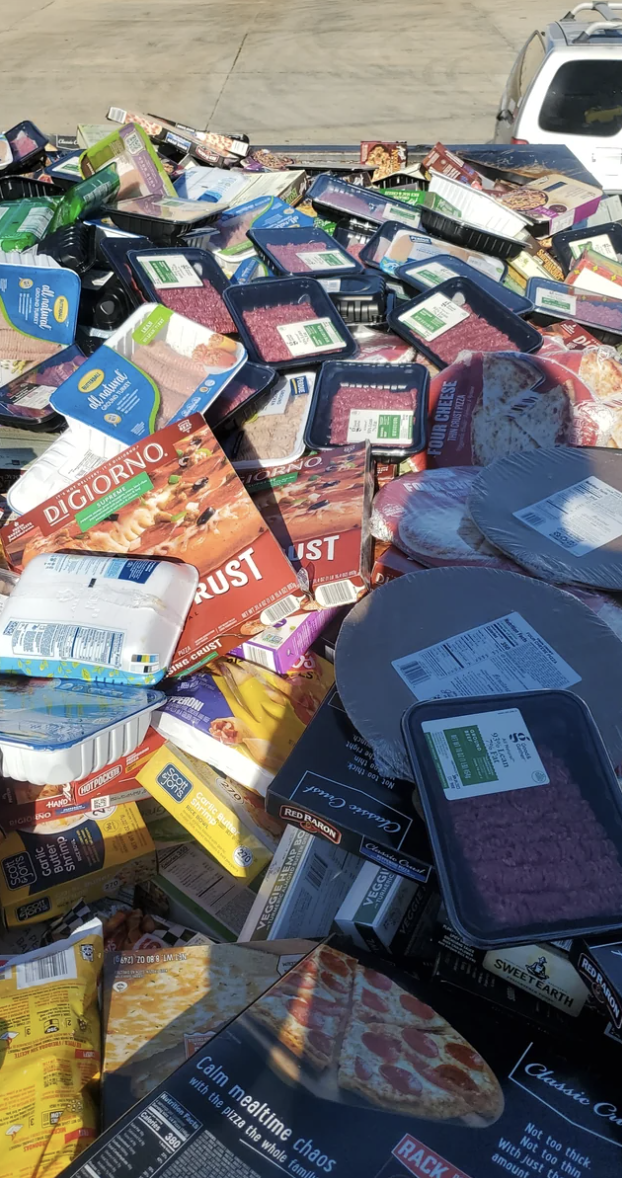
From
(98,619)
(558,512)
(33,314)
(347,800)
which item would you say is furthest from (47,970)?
(33,314)

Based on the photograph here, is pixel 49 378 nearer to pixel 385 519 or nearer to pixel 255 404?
pixel 255 404

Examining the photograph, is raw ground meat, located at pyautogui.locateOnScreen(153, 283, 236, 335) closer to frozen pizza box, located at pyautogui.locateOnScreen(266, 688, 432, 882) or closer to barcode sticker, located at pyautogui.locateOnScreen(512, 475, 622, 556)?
barcode sticker, located at pyautogui.locateOnScreen(512, 475, 622, 556)

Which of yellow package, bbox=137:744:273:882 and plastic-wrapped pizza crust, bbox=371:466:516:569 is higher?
plastic-wrapped pizza crust, bbox=371:466:516:569

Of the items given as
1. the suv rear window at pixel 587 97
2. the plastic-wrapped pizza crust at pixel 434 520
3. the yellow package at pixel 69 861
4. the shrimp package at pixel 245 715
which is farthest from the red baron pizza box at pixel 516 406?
the suv rear window at pixel 587 97

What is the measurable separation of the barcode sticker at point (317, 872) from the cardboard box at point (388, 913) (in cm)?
16

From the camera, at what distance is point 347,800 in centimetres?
145

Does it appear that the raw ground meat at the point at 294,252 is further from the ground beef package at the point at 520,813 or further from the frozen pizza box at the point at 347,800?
the ground beef package at the point at 520,813

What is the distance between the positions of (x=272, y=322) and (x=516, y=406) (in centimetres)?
94

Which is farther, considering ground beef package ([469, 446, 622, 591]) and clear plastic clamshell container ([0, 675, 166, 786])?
ground beef package ([469, 446, 622, 591])

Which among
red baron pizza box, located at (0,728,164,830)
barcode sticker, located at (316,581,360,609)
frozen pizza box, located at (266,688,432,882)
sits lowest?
red baron pizza box, located at (0,728,164,830)

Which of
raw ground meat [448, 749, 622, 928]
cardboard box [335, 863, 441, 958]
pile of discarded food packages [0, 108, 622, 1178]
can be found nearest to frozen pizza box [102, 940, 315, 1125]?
pile of discarded food packages [0, 108, 622, 1178]

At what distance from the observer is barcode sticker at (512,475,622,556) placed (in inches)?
74.4

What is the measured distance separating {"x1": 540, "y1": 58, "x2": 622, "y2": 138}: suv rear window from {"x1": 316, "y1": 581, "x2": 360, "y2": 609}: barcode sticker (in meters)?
4.40

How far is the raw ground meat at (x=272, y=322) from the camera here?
2754mm
